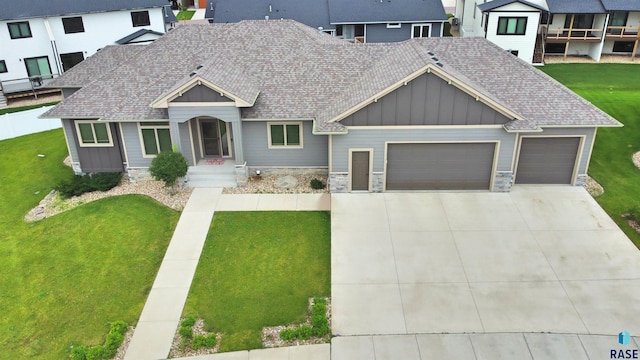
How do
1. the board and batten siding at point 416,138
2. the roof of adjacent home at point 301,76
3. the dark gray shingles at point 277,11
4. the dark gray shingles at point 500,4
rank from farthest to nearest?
the dark gray shingles at point 277,11 < the dark gray shingles at point 500,4 < the roof of adjacent home at point 301,76 < the board and batten siding at point 416,138

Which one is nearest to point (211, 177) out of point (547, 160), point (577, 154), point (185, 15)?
point (547, 160)

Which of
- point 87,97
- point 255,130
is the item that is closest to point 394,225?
point 255,130

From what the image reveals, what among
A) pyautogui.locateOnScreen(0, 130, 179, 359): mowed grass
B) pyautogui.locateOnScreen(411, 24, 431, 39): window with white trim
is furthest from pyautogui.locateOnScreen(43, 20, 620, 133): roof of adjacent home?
pyautogui.locateOnScreen(411, 24, 431, 39): window with white trim

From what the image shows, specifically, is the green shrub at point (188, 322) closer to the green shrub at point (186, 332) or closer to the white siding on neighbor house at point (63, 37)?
the green shrub at point (186, 332)

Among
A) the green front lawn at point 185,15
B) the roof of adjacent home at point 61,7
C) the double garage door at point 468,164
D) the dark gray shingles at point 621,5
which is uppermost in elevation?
the roof of adjacent home at point 61,7

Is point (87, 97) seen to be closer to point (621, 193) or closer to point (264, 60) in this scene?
point (264, 60)

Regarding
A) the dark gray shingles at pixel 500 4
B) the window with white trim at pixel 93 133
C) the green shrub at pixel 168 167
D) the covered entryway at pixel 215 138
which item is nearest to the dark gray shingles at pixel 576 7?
the dark gray shingles at pixel 500 4

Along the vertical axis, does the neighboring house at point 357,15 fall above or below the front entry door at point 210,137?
above

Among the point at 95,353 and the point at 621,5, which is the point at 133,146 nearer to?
the point at 95,353
